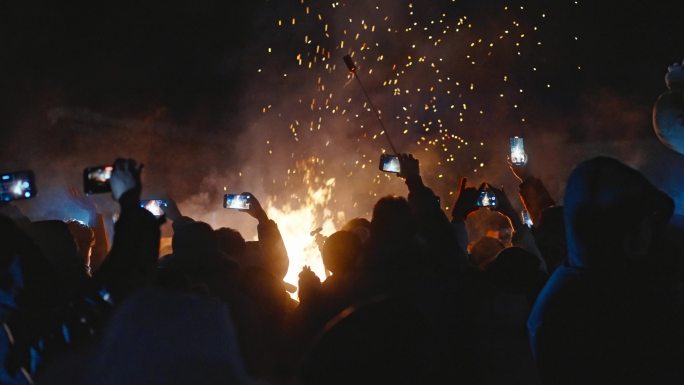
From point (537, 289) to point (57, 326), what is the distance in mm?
2002

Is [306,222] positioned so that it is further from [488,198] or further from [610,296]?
[610,296]

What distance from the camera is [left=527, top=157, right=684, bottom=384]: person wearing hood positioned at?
159 centimetres

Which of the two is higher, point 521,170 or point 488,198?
point 521,170

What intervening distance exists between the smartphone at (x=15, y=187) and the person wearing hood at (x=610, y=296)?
100 inches

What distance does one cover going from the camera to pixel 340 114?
44.0 feet

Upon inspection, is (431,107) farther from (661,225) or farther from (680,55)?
(661,225)

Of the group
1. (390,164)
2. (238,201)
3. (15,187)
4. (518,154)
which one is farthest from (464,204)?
(15,187)

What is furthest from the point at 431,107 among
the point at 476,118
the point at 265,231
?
the point at 265,231

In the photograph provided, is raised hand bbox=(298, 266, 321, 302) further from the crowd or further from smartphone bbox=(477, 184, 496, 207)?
smartphone bbox=(477, 184, 496, 207)

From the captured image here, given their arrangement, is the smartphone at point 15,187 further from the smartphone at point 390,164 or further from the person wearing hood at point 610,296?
the person wearing hood at point 610,296

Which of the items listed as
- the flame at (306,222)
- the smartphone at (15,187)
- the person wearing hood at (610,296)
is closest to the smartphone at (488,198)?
the person wearing hood at (610,296)

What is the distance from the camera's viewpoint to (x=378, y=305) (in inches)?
44.2

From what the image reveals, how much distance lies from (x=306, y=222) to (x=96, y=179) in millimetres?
8590

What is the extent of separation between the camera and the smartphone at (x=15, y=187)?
9.27ft
